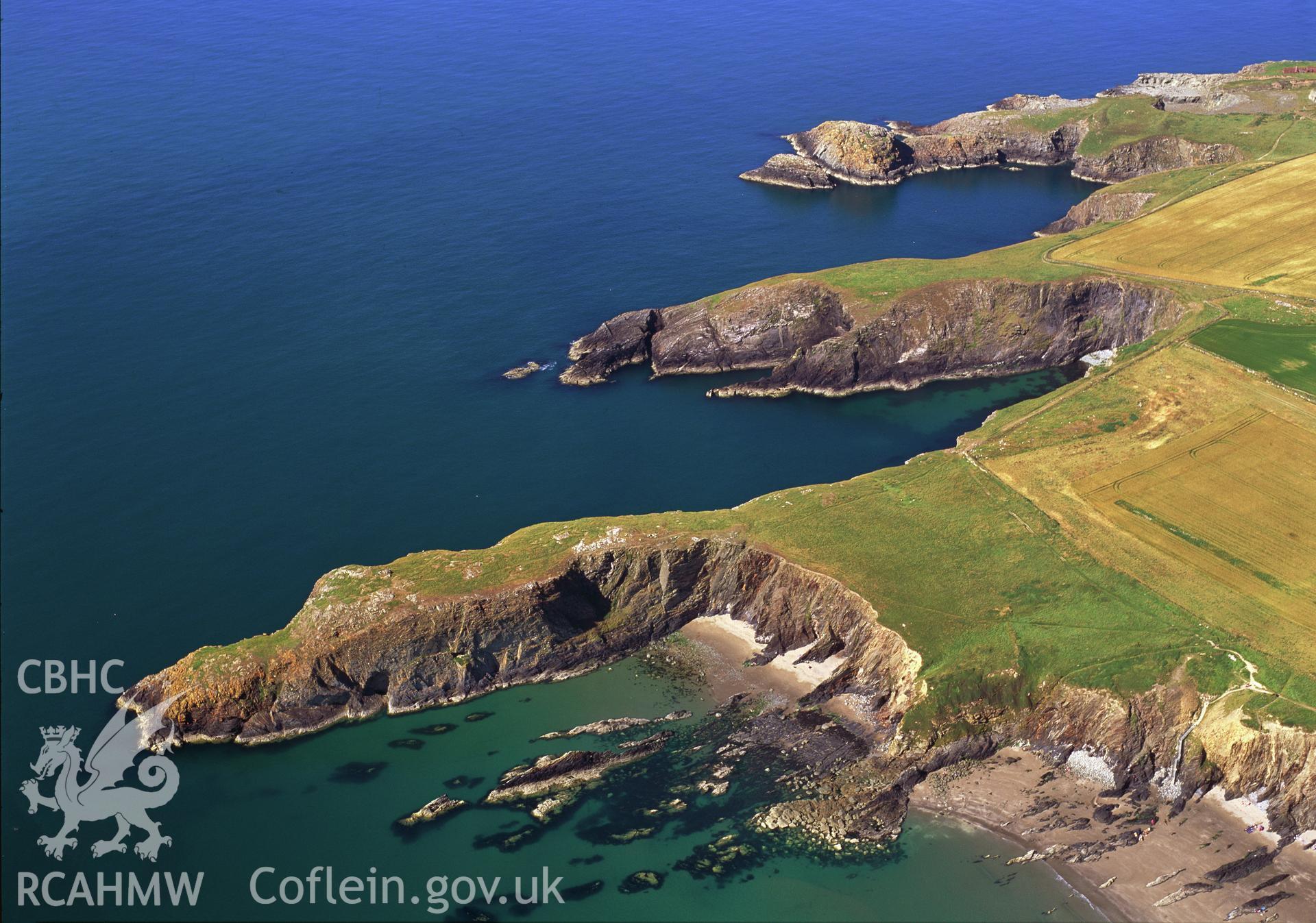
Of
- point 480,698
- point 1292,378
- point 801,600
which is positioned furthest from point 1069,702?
point 1292,378

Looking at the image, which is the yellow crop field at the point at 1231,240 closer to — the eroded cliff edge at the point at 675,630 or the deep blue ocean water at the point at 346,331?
the deep blue ocean water at the point at 346,331

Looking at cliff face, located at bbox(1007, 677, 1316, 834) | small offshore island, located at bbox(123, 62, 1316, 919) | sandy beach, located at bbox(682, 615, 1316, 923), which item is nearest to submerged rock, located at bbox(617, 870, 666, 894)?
small offshore island, located at bbox(123, 62, 1316, 919)

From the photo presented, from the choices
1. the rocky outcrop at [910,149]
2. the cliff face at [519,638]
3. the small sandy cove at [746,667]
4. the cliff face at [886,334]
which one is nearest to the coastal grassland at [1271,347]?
the cliff face at [886,334]

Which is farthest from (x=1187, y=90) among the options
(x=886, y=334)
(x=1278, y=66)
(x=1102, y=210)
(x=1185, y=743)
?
(x=1185, y=743)

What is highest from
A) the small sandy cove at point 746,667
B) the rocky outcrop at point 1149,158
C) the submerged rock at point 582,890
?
the rocky outcrop at point 1149,158

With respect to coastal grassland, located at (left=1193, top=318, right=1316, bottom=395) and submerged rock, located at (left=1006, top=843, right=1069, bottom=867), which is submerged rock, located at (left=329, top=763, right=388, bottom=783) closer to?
submerged rock, located at (left=1006, top=843, right=1069, bottom=867)

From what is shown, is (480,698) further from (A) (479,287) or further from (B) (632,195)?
(B) (632,195)
